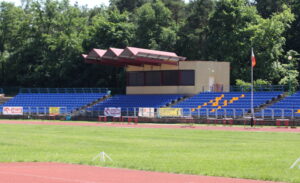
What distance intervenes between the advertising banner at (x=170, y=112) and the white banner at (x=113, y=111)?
19.4 ft

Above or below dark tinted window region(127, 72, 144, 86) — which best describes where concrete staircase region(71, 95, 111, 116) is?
below

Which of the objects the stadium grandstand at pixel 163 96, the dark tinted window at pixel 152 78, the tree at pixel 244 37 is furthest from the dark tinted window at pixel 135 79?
the tree at pixel 244 37

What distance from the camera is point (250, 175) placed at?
1712 cm

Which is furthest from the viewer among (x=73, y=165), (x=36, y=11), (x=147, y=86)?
(x=36, y=11)

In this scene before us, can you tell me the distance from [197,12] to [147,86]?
18560 mm

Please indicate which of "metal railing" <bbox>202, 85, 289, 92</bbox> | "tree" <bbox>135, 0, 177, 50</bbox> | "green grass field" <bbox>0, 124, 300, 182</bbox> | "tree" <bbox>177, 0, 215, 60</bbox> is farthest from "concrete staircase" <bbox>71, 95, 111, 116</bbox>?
"green grass field" <bbox>0, 124, 300, 182</bbox>

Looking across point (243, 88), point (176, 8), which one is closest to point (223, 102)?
point (243, 88)

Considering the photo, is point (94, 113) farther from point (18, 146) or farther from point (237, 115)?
point (18, 146)

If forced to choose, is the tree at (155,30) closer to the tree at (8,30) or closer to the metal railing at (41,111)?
the metal railing at (41,111)

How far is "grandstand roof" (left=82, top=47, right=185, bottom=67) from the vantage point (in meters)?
62.2

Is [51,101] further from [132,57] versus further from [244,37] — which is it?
[244,37]

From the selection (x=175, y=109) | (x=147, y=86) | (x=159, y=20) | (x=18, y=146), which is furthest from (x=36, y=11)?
(x=18, y=146)

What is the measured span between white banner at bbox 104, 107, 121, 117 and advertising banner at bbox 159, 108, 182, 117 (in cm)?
591

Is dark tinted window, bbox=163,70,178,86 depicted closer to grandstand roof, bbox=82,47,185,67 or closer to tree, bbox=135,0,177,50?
grandstand roof, bbox=82,47,185,67
